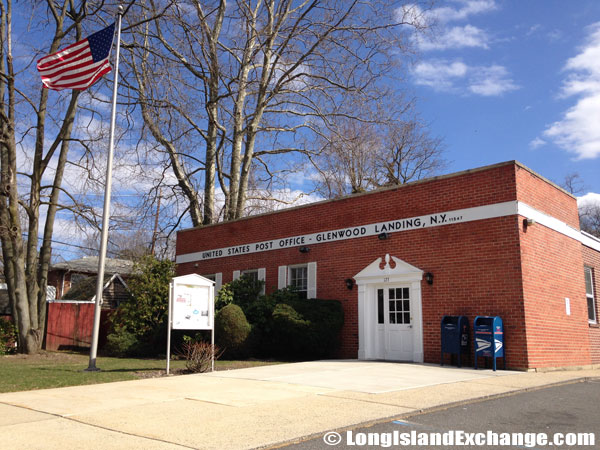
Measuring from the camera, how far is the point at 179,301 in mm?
12180

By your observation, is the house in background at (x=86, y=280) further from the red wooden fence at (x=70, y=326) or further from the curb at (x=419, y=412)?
the curb at (x=419, y=412)

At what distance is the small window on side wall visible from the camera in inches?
659

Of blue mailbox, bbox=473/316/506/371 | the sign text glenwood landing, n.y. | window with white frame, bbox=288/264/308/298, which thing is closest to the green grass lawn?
window with white frame, bbox=288/264/308/298

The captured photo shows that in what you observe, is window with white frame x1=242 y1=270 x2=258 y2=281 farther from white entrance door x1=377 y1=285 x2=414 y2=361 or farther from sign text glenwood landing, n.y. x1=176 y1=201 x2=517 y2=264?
white entrance door x1=377 y1=285 x2=414 y2=361

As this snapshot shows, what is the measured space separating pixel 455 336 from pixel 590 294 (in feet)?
23.0

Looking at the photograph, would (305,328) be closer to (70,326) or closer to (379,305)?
(379,305)

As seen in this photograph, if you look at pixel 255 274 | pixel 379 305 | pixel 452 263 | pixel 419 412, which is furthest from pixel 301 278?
pixel 419 412

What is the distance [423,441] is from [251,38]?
67.0 ft

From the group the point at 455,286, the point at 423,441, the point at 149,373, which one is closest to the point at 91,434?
the point at 423,441

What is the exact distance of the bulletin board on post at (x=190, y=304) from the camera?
12039 millimetres

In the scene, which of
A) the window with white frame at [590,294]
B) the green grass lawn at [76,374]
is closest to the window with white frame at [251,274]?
the green grass lawn at [76,374]

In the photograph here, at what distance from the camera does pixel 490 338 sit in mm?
11883

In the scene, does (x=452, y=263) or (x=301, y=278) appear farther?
(x=301, y=278)

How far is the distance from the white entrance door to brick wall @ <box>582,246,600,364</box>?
17.9 feet
